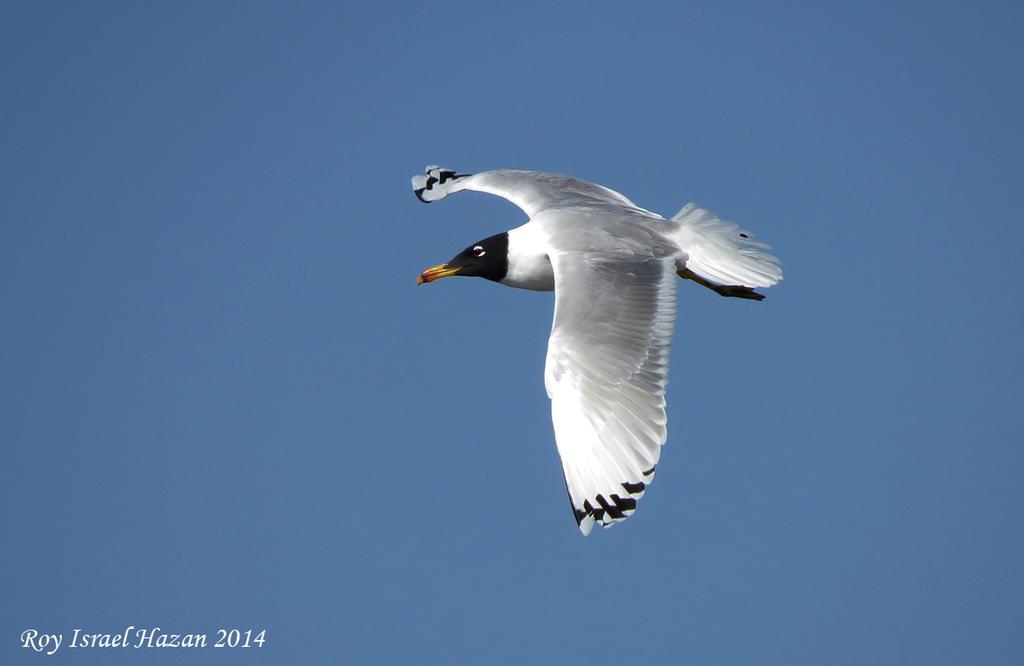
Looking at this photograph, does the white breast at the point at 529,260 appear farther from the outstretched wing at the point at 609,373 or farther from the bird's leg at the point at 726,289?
the bird's leg at the point at 726,289

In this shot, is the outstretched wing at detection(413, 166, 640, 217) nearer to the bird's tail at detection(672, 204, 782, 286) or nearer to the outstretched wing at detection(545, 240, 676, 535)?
the bird's tail at detection(672, 204, 782, 286)

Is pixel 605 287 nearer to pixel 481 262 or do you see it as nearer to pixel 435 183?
pixel 481 262

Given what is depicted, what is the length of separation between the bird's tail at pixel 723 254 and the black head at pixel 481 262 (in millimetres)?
1047

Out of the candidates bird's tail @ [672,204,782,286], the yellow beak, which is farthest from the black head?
bird's tail @ [672,204,782,286]

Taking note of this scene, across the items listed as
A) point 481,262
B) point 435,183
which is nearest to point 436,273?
point 481,262

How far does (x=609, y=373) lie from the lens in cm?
653

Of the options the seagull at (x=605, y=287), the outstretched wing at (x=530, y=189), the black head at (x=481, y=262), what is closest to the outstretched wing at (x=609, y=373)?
the seagull at (x=605, y=287)

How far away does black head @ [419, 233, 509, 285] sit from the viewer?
8.12 metres

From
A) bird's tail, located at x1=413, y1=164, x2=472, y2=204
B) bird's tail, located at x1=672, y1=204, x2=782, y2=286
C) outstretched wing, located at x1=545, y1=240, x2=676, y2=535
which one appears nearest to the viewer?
outstretched wing, located at x1=545, y1=240, x2=676, y2=535

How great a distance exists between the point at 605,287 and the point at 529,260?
1.03 metres

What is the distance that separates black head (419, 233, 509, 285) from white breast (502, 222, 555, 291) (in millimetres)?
46

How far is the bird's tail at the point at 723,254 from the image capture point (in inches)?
312

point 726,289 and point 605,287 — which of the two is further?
point 726,289

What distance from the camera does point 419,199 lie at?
10141 mm
